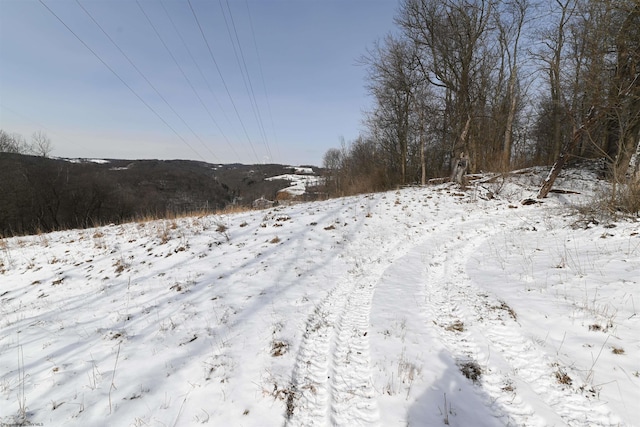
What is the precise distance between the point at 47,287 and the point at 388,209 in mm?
11699

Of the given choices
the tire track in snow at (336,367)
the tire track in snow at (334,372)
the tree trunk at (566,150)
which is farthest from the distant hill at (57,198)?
the tree trunk at (566,150)

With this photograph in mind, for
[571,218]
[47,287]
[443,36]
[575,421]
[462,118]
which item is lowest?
[47,287]

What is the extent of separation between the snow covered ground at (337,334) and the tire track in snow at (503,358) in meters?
0.02

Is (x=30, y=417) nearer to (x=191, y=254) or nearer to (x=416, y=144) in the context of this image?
(x=191, y=254)

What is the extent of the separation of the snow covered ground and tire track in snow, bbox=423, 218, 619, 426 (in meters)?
0.02

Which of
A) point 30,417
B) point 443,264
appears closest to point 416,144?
point 443,264

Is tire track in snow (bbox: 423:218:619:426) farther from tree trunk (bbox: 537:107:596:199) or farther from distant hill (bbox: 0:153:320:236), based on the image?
distant hill (bbox: 0:153:320:236)

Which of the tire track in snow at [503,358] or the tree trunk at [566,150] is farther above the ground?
the tree trunk at [566,150]

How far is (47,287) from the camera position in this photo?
6750 millimetres

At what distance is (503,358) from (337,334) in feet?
6.71

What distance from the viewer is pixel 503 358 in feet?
10.0

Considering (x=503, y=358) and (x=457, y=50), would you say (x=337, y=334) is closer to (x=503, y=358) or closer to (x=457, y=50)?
(x=503, y=358)

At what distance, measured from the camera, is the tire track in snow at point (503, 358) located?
233 cm

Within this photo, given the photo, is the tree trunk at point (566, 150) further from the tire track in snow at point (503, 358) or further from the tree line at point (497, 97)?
the tire track in snow at point (503, 358)
